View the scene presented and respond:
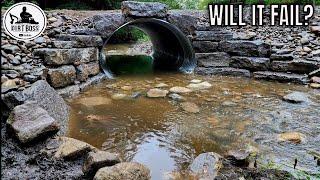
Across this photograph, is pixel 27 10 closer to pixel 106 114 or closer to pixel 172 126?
pixel 106 114

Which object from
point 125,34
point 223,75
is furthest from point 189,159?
point 125,34

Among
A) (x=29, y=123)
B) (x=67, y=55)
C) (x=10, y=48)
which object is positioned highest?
(x=10, y=48)

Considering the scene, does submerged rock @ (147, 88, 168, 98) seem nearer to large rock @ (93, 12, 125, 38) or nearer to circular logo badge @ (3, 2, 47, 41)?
large rock @ (93, 12, 125, 38)

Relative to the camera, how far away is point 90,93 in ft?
20.9

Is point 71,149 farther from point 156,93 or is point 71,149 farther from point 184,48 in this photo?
point 184,48

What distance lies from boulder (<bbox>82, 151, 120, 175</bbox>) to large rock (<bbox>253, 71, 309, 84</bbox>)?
537 centimetres

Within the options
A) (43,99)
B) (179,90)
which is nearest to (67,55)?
(43,99)

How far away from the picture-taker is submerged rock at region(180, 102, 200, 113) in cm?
542

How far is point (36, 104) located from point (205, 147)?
2000mm

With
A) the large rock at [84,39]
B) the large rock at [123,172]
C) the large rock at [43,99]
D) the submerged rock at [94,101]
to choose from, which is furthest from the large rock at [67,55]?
the large rock at [123,172]

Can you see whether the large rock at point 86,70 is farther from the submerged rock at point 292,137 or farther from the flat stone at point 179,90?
the submerged rock at point 292,137

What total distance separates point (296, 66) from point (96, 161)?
5.92 meters

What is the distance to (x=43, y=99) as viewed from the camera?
4441 mm

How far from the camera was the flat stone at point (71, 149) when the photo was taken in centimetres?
332
